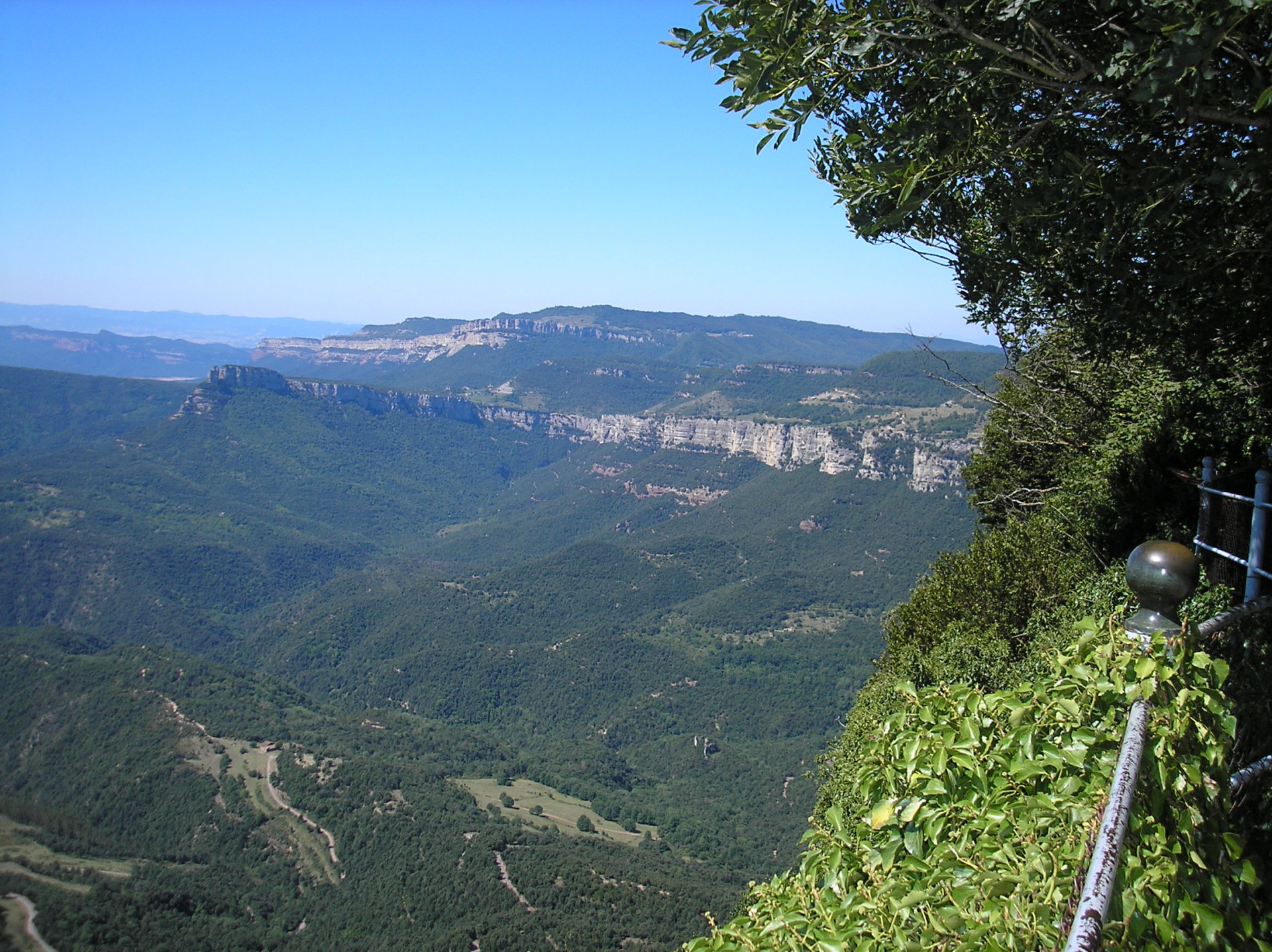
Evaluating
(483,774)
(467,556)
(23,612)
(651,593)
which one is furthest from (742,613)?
(23,612)

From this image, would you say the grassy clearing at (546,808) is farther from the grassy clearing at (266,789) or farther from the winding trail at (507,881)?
the grassy clearing at (266,789)

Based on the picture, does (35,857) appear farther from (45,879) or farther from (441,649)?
(441,649)

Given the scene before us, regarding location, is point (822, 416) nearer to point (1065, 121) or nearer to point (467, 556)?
point (467, 556)

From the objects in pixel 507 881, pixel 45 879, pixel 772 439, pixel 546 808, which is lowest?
pixel 546 808

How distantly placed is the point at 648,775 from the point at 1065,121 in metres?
71.0

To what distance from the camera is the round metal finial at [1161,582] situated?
2.95m

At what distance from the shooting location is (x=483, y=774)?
2511 inches

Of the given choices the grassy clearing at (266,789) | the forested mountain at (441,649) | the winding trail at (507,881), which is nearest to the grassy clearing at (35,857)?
the forested mountain at (441,649)

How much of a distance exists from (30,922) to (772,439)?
11258 cm

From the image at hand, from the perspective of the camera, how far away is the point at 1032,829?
7.52 ft

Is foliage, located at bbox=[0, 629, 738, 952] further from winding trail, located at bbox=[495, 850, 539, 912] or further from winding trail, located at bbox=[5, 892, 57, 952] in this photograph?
winding trail, located at bbox=[495, 850, 539, 912]

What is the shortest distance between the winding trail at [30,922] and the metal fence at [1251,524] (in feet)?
132

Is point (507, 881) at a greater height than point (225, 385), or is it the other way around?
point (225, 385)

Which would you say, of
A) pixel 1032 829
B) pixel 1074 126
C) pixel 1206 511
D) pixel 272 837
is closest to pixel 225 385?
pixel 272 837
